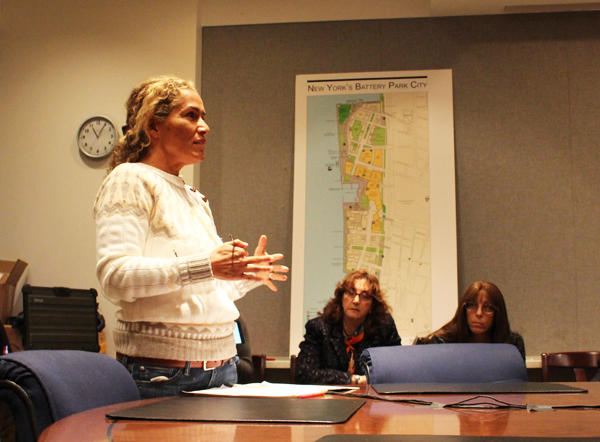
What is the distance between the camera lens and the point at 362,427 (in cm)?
74

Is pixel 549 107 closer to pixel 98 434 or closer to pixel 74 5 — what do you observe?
pixel 74 5

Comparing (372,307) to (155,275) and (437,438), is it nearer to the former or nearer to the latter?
(155,275)

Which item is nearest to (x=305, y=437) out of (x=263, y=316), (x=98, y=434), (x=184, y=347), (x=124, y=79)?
(x=98, y=434)

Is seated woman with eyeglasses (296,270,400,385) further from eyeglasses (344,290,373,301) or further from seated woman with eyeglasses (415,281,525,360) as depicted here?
seated woman with eyeglasses (415,281,525,360)

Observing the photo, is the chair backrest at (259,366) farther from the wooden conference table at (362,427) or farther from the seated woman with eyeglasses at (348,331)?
the wooden conference table at (362,427)

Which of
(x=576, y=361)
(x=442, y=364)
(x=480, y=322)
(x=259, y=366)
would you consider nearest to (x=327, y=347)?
(x=259, y=366)

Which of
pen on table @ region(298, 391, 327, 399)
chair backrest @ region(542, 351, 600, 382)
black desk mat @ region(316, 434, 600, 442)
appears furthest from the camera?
chair backrest @ region(542, 351, 600, 382)

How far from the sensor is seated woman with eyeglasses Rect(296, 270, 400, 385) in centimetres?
300

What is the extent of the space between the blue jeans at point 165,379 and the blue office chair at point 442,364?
0.44 metres

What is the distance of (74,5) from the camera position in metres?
4.10

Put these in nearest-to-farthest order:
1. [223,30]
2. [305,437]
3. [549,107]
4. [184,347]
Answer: [305,437] → [184,347] → [549,107] → [223,30]

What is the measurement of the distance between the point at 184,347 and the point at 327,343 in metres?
1.91

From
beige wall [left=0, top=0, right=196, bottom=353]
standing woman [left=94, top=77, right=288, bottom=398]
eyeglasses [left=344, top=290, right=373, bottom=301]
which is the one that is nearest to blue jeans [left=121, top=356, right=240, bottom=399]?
standing woman [left=94, top=77, right=288, bottom=398]

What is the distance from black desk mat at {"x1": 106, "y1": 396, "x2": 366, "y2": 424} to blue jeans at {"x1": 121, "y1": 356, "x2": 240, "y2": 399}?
0.53 ft
